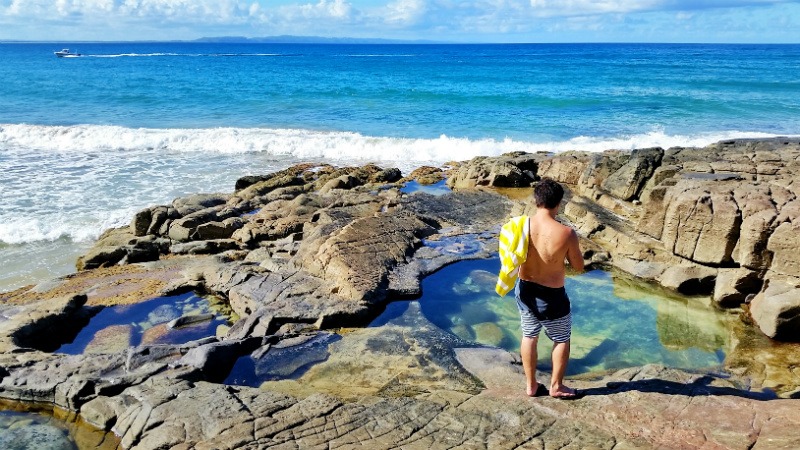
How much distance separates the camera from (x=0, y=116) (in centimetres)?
3200

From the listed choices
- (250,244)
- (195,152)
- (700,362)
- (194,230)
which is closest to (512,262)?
(700,362)

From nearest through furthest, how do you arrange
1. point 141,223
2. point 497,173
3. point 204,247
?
point 204,247
point 141,223
point 497,173

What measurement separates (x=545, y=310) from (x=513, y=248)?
1.96 ft

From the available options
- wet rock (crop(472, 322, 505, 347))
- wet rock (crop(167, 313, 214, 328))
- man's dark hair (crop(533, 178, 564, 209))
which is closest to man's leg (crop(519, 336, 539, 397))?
man's dark hair (crop(533, 178, 564, 209))

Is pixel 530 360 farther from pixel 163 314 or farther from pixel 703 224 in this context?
pixel 163 314

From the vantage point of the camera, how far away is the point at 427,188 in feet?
51.6

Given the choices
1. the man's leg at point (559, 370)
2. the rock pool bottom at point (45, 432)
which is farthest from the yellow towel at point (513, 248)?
the rock pool bottom at point (45, 432)

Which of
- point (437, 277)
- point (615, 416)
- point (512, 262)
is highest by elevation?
point (512, 262)

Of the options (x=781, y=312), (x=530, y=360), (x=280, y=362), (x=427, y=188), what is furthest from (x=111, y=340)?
(x=427, y=188)

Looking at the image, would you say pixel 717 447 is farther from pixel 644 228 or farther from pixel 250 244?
pixel 250 244

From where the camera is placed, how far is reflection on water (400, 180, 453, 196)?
15.3m

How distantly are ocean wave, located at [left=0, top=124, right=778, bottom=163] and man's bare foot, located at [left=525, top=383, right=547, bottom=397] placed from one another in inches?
642

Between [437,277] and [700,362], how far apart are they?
3643 millimetres

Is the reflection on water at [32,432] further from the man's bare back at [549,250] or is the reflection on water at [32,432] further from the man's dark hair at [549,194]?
the man's dark hair at [549,194]
